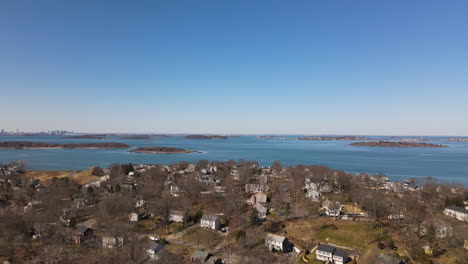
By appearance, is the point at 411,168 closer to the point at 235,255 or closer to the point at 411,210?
the point at 411,210

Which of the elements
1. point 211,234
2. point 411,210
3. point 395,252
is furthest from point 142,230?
point 411,210

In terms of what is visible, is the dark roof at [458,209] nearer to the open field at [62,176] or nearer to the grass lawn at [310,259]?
the grass lawn at [310,259]

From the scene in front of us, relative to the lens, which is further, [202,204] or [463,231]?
[202,204]

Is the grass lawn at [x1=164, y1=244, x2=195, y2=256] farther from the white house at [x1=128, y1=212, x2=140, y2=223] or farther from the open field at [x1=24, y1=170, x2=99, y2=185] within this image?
the open field at [x1=24, y1=170, x2=99, y2=185]

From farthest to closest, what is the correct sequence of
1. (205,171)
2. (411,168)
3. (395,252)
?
(411,168), (205,171), (395,252)

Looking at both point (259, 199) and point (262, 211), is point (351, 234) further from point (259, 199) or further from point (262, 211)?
point (259, 199)

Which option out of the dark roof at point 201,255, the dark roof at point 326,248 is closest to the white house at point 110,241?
the dark roof at point 201,255

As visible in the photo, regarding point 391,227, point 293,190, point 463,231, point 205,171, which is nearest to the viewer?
point 463,231
